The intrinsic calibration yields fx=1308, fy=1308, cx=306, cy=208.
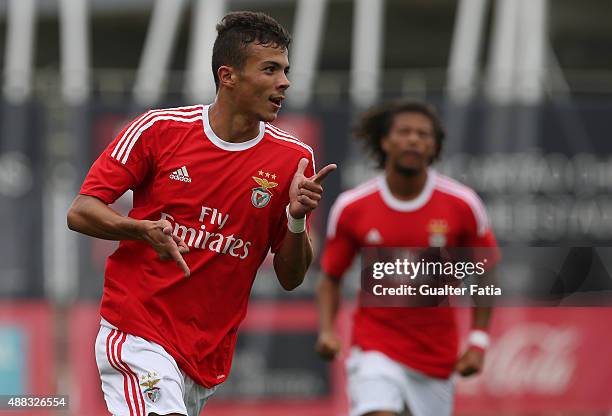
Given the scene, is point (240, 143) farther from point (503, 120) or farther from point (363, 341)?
point (503, 120)

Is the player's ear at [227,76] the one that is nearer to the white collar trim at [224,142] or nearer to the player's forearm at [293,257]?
the white collar trim at [224,142]

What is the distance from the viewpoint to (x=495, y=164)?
424 inches

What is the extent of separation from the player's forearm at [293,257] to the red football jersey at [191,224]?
0.11 metres

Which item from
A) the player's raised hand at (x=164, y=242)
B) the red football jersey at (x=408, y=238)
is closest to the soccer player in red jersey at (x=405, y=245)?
the red football jersey at (x=408, y=238)

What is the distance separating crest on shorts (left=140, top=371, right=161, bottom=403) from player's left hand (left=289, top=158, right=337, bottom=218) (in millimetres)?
900

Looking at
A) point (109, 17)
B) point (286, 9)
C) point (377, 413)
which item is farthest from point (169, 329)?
point (109, 17)

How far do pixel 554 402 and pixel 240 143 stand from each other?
595cm

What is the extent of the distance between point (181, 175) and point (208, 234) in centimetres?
28

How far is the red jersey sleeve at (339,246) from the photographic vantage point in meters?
8.40

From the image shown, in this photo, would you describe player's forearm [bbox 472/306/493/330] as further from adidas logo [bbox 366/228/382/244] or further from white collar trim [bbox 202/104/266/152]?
white collar trim [bbox 202/104/266/152]

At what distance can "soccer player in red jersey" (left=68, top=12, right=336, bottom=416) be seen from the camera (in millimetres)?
5566

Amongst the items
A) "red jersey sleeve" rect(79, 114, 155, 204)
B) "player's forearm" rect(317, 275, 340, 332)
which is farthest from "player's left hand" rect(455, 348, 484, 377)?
"red jersey sleeve" rect(79, 114, 155, 204)

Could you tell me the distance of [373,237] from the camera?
27.1ft
